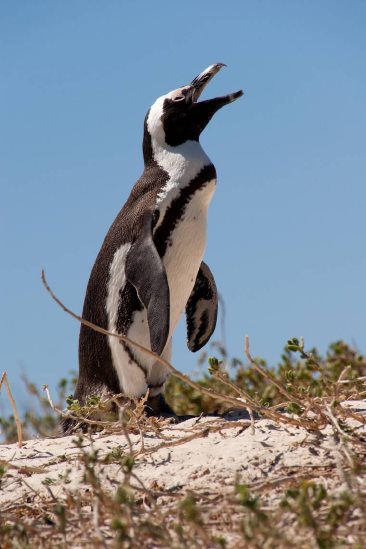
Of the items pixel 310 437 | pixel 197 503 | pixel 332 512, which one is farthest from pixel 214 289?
pixel 332 512

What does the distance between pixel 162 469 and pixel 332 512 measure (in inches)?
43.4

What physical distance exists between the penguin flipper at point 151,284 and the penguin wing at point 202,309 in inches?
39.5

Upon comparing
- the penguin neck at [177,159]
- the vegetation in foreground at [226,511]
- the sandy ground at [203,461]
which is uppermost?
the penguin neck at [177,159]

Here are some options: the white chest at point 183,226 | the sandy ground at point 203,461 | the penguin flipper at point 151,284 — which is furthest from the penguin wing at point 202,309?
the sandy ground at point 203,461

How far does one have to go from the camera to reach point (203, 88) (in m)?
5.89

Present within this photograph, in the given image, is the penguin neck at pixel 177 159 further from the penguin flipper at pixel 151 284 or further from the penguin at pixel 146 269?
the penguin flipper at pixel 151 284

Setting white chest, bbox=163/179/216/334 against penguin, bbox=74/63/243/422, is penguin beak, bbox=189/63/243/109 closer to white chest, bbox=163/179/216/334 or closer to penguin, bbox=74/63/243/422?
penguin, bbox=74/63/243/422

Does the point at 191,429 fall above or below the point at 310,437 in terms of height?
above

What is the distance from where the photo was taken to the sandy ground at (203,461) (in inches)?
136

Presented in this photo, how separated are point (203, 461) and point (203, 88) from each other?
301cm

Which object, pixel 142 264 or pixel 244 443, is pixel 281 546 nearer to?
pixel 244 443

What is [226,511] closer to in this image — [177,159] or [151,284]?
[151,284]

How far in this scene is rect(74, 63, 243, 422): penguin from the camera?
16.8 ft

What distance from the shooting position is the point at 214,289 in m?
6.07
